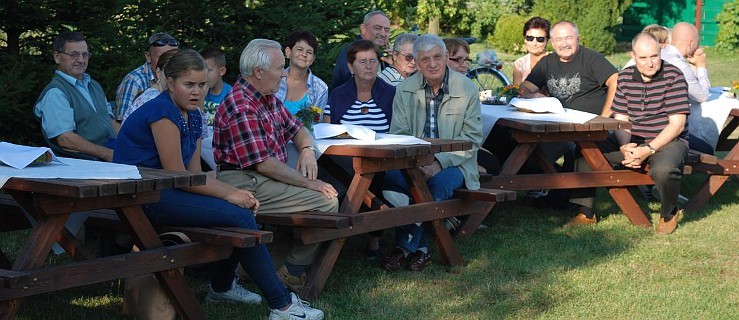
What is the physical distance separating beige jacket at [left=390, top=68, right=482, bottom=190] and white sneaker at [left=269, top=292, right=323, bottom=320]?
Result: 5.04ft

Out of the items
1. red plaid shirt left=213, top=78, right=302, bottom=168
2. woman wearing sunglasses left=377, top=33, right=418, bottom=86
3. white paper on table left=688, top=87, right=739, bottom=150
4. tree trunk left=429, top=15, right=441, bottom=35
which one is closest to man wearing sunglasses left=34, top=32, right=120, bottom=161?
red plaid shirt left=213, top=78, right=302, bottom=168

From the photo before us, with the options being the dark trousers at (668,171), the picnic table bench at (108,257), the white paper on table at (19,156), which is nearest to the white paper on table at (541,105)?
the dark trousers at (668,171)

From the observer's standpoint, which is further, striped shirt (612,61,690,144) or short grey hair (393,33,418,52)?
short grey hair (393,33,418,52)

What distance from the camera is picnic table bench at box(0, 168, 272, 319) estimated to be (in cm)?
400

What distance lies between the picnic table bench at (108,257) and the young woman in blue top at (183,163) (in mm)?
85

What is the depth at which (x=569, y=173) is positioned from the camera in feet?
23.5

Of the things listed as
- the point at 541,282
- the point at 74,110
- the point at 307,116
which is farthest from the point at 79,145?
the point at 541,282

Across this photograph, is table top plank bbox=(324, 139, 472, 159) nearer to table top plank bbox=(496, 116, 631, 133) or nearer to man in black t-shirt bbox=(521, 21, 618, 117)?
table top plank bbox=(496, 116, 631, 133)

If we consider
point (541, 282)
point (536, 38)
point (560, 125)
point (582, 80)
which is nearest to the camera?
point (541, 282)

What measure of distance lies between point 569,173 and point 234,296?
2888mm

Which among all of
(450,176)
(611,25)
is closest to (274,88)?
(450,176)

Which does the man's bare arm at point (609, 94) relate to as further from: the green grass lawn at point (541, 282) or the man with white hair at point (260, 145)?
the man with white hair at point (260, 145)

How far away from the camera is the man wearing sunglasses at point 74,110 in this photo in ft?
20.1

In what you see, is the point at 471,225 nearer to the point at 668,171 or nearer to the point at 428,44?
the point at 428,44
